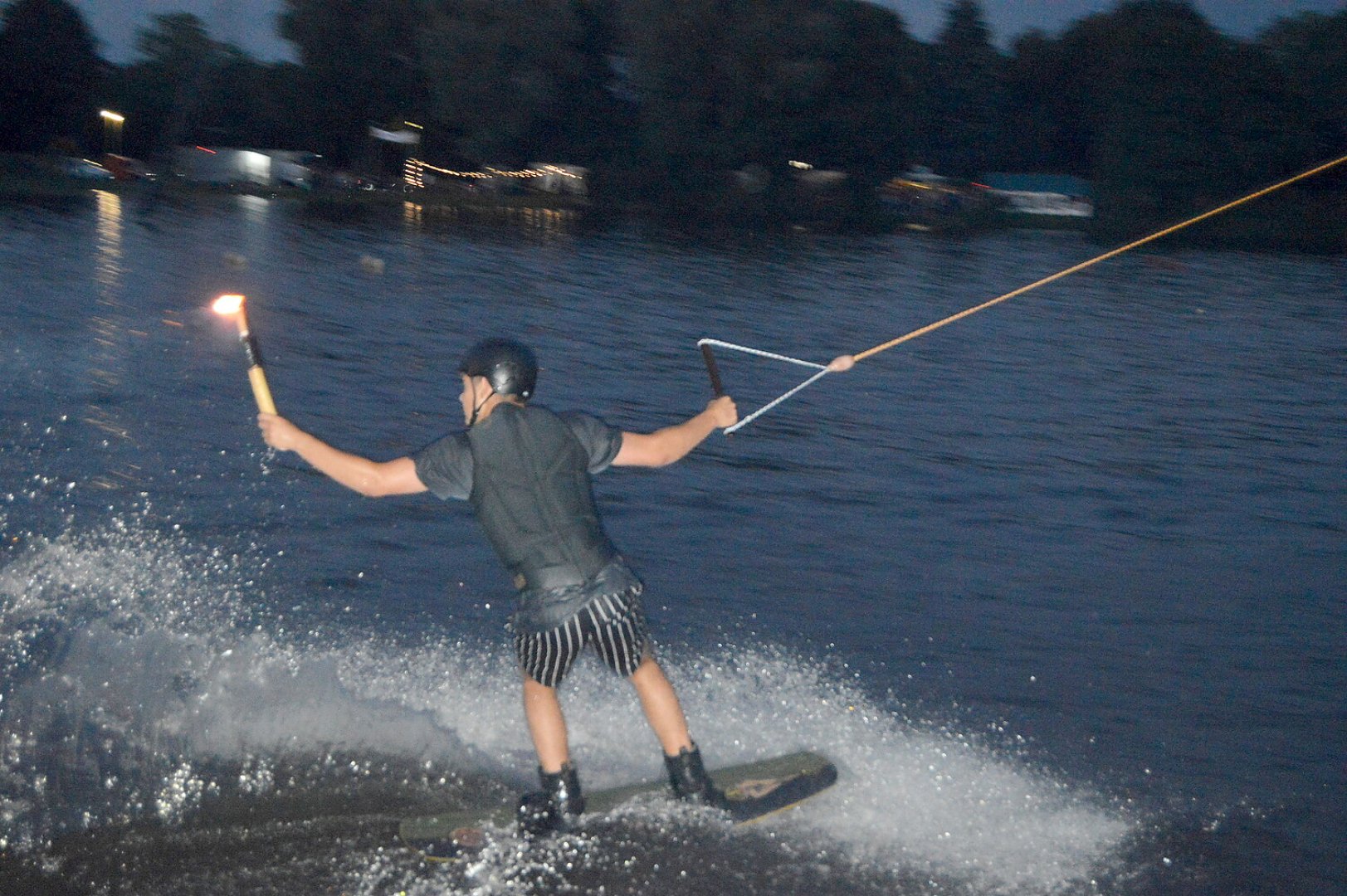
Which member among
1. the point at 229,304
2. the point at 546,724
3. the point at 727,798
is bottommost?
the point at 727,798

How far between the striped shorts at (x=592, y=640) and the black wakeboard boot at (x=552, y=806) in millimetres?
335

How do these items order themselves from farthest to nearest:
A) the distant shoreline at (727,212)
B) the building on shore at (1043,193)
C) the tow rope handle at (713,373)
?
the building on shore at (1043,193) → the distant shoreline at (727,212) → the tow rope handle at (713,373)

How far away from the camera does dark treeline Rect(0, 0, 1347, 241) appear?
55.2 m

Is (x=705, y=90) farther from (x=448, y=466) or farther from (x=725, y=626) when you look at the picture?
(x=448, y=466)

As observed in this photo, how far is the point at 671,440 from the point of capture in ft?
16.3

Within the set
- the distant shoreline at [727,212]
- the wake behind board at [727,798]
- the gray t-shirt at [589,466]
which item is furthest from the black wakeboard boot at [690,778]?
the distant shoreline at [727,212]

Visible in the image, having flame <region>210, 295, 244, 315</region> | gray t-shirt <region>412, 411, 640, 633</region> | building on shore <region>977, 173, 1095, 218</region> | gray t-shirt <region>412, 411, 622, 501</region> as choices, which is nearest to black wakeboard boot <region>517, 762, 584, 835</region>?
gray t-shirt <region>412, 411, 640, 633</region>

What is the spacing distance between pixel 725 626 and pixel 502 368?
3.29 meters

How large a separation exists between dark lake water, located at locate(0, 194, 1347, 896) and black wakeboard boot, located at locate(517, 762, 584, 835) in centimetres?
10

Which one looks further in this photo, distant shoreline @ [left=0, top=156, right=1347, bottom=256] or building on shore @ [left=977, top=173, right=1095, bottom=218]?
building on shore @ [left=977, top=173, right=1095, bottom=218]

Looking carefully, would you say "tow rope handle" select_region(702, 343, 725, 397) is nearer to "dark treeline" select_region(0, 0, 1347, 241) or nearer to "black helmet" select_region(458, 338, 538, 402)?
"black helmet" select_region(458, 338, 538, 402)

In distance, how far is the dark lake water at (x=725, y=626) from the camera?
500 centimetres

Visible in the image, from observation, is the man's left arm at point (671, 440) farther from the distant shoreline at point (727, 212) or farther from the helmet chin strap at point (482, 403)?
the distant shoreline at point (727, 212)

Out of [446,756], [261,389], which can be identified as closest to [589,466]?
[261,389]
